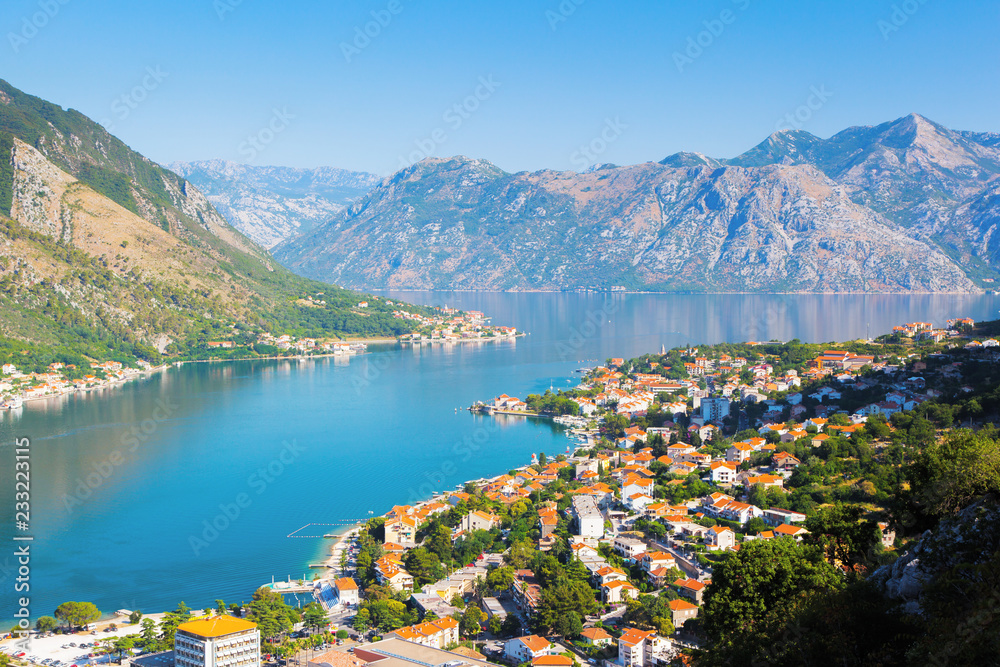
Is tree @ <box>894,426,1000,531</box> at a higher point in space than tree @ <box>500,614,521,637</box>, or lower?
higher

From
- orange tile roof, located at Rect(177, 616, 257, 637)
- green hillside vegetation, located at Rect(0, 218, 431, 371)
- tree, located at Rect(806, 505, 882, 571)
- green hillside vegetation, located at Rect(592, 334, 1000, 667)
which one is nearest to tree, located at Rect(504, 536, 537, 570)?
orange tile roof, located at Rect(177, 616, 257, 637)

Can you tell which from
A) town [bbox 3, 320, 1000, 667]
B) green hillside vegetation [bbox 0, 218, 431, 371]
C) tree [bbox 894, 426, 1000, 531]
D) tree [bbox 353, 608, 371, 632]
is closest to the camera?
tree [bbox 894, 426, 1000, 531]

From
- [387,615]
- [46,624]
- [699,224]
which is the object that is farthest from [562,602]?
[699,224]

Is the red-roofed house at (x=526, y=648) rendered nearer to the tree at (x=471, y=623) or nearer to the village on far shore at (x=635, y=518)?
the village on far shore at (x=635, y=518)

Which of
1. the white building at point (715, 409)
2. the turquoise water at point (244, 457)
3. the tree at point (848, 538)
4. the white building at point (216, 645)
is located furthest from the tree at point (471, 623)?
the white building at point (715, 409)

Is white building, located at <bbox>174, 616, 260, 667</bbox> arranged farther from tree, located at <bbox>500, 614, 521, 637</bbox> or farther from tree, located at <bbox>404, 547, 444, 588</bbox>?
tree, located at <bbox>404, 547, 444, 588</bbox>

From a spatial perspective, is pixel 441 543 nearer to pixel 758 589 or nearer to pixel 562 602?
pixel 562 602

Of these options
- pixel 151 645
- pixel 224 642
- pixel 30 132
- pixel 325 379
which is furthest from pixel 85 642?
pixel 30 132
